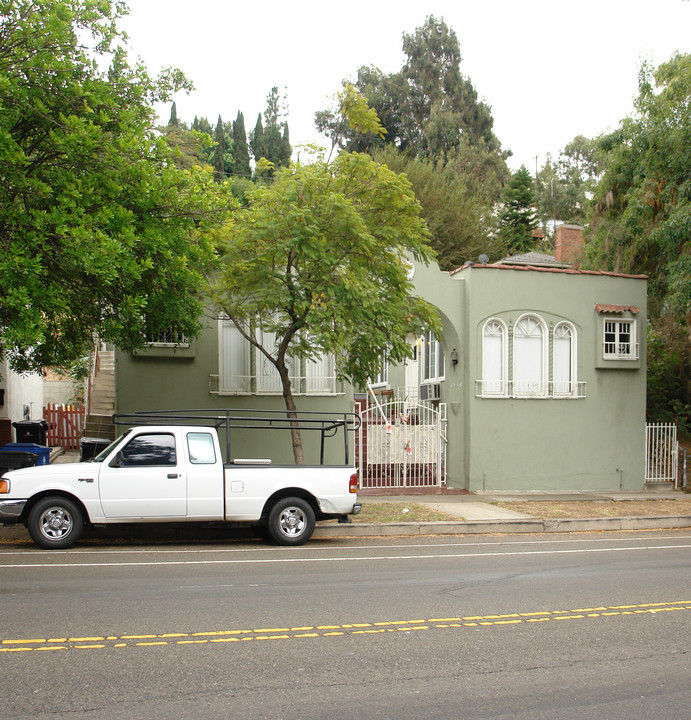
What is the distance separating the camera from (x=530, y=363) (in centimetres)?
2005

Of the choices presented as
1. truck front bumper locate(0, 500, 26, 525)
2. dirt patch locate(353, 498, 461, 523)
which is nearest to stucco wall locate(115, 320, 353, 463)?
dirt patch locate(353, 498, 461, 523)

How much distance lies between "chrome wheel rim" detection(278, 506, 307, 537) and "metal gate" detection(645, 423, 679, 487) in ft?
39.6

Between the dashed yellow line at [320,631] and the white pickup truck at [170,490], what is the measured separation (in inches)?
193

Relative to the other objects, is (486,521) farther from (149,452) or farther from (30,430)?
(30,430)

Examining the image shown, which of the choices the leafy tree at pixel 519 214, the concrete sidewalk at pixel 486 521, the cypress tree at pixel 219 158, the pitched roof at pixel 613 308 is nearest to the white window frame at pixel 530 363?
the pitched roof at pixel 613 308

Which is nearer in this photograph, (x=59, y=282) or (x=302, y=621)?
(x=302, y=621)

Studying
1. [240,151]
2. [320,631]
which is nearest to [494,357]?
[320,631]

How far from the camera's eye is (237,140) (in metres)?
67.5

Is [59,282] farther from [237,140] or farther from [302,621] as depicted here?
[237,140]

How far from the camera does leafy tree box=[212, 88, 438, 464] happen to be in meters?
13.6

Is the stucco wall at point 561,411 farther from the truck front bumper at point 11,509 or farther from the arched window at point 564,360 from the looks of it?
the truck front bumper at point 11,509

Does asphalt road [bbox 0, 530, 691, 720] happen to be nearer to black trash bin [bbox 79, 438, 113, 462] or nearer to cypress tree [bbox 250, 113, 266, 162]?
black trash bin [bbox 79, 438, 113, 462]

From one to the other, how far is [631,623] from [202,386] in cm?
1210

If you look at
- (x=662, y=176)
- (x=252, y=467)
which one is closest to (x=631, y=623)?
(x=252, y=467)
